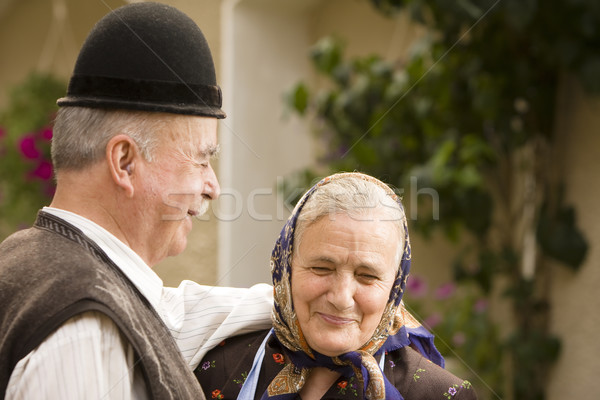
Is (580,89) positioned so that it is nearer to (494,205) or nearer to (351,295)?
(494,205)

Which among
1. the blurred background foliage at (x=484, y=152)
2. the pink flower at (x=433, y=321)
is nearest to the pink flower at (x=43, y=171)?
the blurred background foliage at (x=484, y=152)

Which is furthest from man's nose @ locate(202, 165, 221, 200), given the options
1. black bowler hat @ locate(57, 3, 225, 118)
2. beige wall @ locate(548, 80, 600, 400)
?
beige wall @ locate(548, 80, 600, 400)

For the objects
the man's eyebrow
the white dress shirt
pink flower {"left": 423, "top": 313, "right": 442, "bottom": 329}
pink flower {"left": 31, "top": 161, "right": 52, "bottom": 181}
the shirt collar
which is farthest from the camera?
pink flower {"left": 31, "top": 161, "right": 52, "bottom": 181}

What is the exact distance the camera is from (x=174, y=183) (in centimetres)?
127

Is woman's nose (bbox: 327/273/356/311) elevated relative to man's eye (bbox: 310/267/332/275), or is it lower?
lower

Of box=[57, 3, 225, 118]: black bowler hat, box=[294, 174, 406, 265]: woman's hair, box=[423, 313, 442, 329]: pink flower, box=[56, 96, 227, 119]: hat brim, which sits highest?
box=[57, 3, 225, 118]: black bowler hat

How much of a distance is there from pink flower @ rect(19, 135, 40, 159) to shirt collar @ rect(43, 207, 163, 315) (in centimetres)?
301

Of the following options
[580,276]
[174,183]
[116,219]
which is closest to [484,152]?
[580,276]

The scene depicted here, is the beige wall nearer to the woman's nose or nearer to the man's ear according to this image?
the woman's nose

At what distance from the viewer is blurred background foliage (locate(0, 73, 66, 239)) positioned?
3.98 metres

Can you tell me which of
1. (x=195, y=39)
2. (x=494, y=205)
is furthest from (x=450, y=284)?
(x=195, y=39)

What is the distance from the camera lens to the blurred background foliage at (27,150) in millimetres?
3984

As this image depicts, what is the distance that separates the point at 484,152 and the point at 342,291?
1.86 m

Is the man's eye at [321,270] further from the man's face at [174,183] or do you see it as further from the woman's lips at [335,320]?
the man's face at [174,183]
